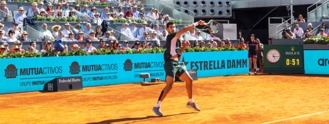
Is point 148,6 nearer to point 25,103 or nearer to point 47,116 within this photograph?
point 25,103

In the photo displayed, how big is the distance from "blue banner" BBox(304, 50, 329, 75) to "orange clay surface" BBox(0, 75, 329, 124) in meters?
4.81

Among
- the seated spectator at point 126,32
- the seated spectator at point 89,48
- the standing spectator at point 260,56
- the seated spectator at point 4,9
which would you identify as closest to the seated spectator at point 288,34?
the standing spectator at point 260,56

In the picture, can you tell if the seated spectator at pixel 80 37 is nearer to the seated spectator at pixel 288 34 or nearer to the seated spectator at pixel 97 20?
the seated spectator at pixel 97 20

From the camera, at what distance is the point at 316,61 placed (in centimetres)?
2686

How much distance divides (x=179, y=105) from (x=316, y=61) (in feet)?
46.2

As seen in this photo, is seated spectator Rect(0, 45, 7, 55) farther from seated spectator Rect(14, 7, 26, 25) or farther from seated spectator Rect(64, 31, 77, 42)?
seated spectator Rect(14, 7, 26, 25)

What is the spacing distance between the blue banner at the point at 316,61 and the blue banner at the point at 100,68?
11.4 feet

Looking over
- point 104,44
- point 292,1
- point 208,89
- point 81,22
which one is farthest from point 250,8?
point 208,89

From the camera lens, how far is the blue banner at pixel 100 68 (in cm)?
1983

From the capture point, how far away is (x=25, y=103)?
16234 millimetres

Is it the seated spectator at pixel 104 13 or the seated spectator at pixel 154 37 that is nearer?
the seated spectator at pixel 154 37

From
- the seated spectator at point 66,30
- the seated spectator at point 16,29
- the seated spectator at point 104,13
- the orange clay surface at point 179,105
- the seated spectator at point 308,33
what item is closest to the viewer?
the orange clay surface at point 179,105

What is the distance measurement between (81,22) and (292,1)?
18.5 meters

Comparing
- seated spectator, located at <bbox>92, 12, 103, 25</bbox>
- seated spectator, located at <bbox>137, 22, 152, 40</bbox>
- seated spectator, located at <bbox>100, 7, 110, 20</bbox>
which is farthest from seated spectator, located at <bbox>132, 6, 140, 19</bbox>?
seated spectator, located at <bbox>92, 12, 103, 25</bbox>
